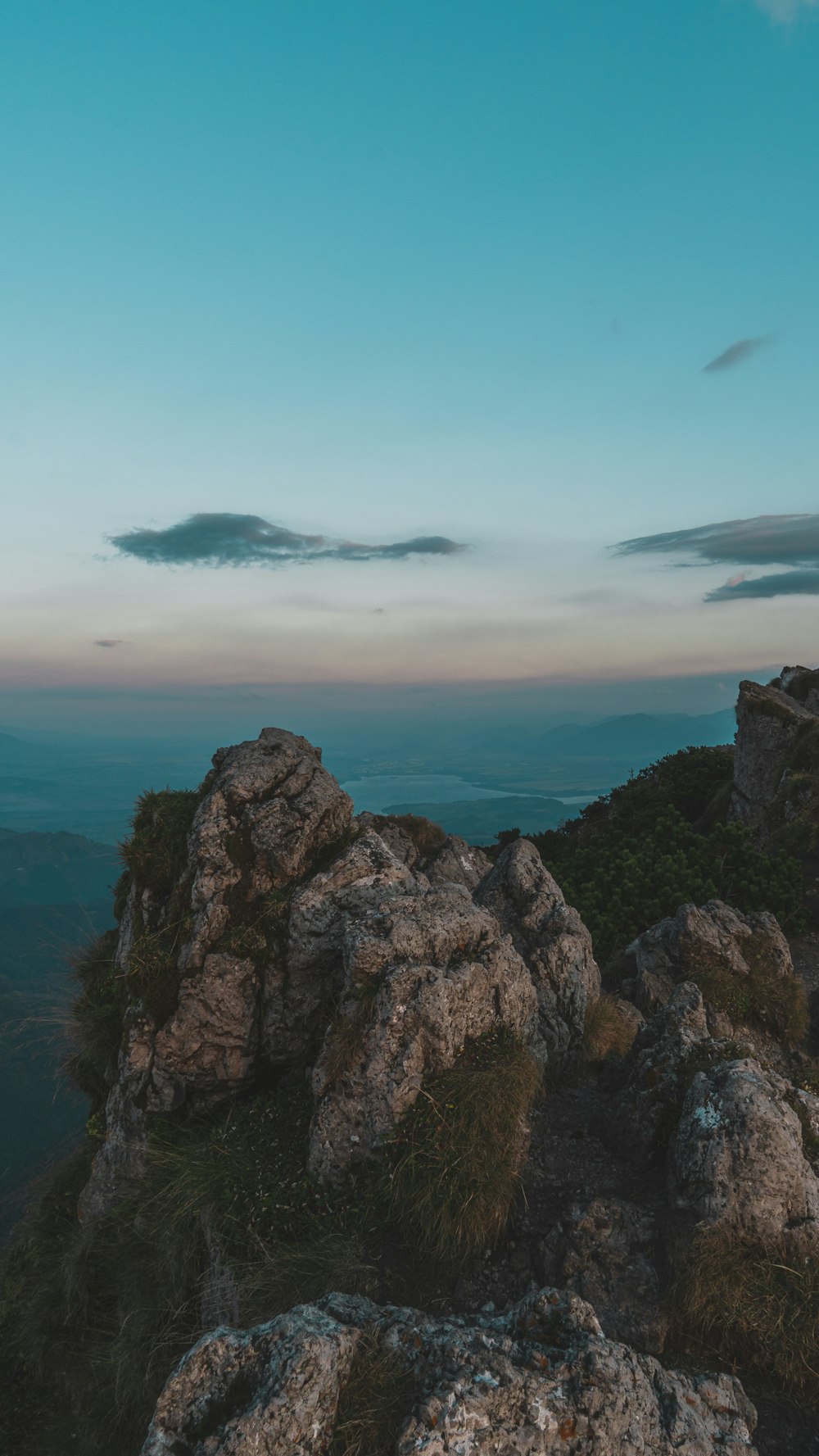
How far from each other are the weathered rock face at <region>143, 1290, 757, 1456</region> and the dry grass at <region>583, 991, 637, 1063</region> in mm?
5373

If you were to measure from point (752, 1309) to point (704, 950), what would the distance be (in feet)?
26.8

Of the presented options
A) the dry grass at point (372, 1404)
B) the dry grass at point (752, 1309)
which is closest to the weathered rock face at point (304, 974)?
the dry grass at point (372, 1404)

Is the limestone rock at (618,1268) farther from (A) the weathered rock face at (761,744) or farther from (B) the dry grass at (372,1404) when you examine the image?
(A) the weathered rock face at (761,744)

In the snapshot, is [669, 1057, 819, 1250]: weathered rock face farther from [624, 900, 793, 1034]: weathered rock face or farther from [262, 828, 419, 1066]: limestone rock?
[624, 900, 793, 1034]: weathered rock face

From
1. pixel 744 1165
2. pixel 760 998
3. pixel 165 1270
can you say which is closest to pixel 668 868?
pixel 760 998

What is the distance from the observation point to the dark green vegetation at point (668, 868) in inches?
733

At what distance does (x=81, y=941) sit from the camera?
12336mm

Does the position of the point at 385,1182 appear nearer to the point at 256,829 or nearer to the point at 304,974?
the point at 304,974

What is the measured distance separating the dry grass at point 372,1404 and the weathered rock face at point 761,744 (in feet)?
68.5

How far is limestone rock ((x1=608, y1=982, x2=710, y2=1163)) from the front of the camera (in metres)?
7.77

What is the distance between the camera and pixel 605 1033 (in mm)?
10781

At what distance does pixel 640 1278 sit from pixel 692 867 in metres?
15.3

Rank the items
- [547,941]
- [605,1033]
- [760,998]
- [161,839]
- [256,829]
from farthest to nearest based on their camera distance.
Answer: [760,998] < [547,941] < [605,1033] < [161,839] < [256,829]

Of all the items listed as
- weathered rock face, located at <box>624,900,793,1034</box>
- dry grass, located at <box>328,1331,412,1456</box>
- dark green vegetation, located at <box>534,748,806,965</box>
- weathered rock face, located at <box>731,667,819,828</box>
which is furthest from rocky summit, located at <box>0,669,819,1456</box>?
weathered rock face, located at <box>731,667,819,828</box>
